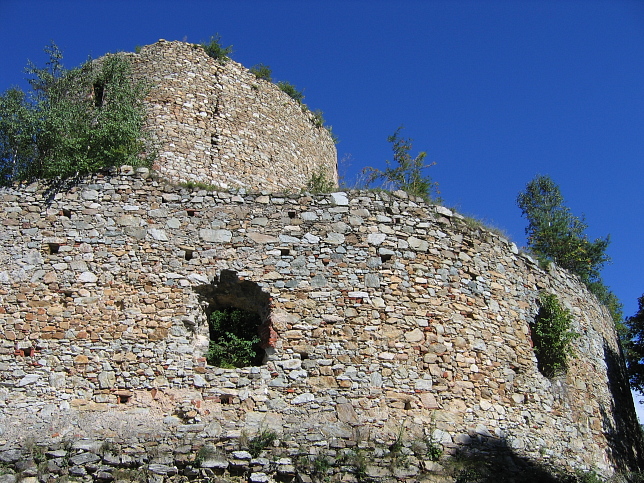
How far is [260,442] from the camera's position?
29.8ft

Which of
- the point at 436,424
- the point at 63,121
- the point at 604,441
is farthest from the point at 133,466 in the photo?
the point at 604,441

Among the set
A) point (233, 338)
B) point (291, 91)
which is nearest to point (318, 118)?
point (291, 91)

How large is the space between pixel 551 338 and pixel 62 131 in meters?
10.2

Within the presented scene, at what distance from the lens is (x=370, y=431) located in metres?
9.56

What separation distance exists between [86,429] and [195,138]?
23.2 feet

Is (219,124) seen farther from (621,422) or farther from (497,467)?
(621,422)

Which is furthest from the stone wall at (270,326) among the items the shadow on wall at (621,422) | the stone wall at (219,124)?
the stone wall at (219,124)

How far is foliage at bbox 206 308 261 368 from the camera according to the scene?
405 inches

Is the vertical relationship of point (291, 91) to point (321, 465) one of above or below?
above

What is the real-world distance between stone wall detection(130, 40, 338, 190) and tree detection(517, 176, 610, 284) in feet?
26.6

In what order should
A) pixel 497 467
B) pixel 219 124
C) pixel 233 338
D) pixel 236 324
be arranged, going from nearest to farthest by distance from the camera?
pixel 497 467 < pixel 233 338 < pixel 236 324 < pixel 219 124

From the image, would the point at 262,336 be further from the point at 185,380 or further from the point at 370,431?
the point at 370,431

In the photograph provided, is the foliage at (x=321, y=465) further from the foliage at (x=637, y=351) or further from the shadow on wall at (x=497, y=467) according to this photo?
the foliage at (x=637, y=351)

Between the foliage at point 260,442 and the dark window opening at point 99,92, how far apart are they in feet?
28.5
